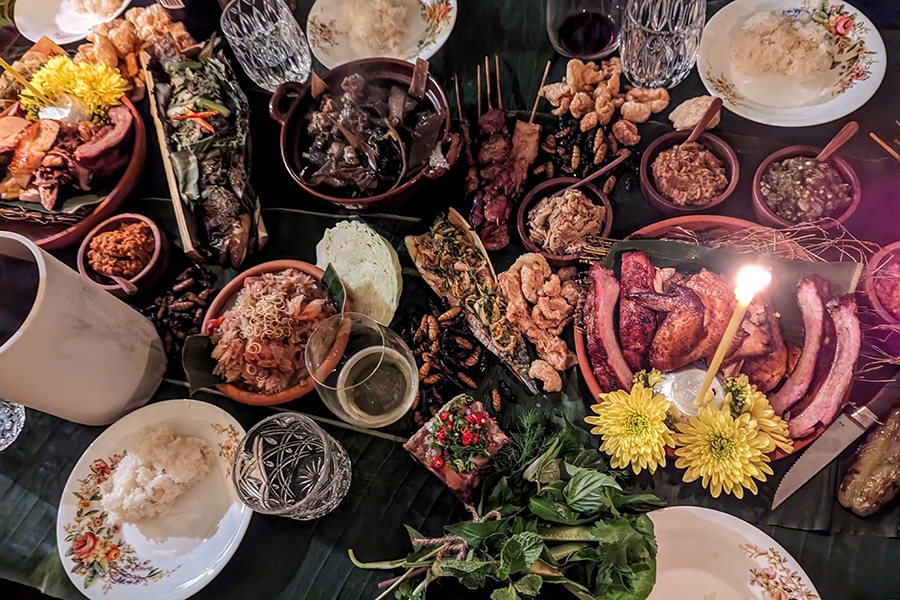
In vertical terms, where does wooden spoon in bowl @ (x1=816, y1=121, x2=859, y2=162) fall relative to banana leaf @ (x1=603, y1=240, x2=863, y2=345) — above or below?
above

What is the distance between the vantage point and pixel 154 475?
5.34ft

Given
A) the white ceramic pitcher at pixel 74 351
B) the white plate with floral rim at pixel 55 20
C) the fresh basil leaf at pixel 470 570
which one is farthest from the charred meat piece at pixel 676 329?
the white plate with floral rim at pixel 55 20

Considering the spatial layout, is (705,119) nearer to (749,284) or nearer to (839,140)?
(839,140)

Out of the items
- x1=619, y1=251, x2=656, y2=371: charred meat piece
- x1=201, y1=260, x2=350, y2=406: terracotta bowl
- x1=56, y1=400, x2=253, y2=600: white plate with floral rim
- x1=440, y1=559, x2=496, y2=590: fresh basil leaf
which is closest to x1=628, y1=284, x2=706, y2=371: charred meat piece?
x1=619, y1=251, x2=656, y2=371: charred meat piece

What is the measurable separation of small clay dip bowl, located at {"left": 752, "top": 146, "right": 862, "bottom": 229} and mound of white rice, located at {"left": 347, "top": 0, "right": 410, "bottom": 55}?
4.33 ft

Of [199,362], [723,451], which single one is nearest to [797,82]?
[723,451]

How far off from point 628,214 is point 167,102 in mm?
1615

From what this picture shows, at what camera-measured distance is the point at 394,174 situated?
1.87m

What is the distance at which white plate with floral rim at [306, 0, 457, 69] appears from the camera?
2133 millimetres

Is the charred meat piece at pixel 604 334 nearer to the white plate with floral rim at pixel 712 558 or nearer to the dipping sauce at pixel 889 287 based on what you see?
the white plate with floral rim at pixel 712 558

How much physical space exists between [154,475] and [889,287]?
82.4 inches

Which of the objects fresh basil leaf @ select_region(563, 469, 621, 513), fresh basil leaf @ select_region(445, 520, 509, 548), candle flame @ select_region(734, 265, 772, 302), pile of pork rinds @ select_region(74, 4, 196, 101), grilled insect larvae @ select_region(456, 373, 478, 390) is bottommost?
fresh basil leaf @ select_region(445, 520, 509, 548)

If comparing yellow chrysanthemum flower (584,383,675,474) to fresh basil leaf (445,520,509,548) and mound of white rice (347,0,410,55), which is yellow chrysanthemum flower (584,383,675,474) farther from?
mound of white rice (347,0,410,55)

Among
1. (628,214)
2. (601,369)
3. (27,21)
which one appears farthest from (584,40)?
(27,21)
